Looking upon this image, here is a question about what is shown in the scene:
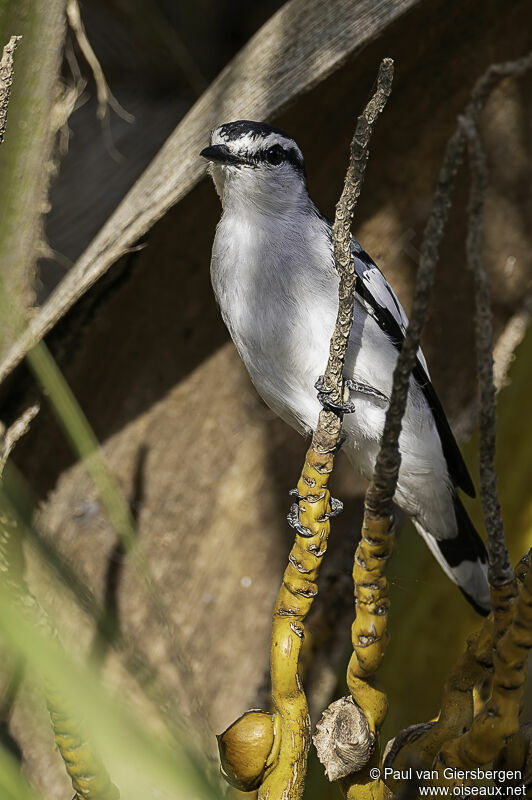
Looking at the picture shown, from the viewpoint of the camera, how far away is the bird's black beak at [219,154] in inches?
57.9

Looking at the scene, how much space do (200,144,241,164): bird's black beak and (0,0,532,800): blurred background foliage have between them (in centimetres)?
14

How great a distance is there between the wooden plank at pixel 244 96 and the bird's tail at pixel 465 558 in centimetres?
100

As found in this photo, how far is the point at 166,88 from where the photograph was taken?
7.86 ft

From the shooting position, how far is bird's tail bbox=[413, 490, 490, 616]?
5.91 ft

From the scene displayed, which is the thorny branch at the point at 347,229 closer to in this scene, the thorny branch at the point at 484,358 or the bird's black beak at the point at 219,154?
the thorny branch at the point at 484,358

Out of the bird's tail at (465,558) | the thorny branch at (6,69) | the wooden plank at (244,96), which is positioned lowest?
the bird's tail at (465,558)

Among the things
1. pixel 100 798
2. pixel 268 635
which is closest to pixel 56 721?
pixel 100 798

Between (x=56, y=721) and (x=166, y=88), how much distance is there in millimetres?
2010

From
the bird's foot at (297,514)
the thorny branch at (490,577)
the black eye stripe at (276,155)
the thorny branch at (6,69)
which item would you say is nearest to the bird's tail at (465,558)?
the bird's foot at (297,514)

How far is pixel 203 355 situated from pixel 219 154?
78 centimetres

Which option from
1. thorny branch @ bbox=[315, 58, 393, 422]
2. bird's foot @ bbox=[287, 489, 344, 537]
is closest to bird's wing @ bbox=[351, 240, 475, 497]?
bird's foot @ bbox=[287, 489, 344, 537]

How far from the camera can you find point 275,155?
1.73 m

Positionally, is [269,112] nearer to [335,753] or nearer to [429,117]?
[429,117]

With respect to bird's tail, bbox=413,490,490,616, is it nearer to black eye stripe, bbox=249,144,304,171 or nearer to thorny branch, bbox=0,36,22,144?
black eye stripe, bbox=249,144,304,171
